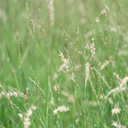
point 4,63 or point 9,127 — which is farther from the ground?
point 4,63

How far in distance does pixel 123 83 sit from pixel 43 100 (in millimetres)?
491

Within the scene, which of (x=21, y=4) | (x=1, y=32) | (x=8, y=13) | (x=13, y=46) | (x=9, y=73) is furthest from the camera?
(x=21, y=4)

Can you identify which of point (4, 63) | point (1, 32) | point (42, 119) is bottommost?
point (42, 119)

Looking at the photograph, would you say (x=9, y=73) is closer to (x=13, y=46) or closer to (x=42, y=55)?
(x=42, y=55)

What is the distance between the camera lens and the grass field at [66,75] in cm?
204

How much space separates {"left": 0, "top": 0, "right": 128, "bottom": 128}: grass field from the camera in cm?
204

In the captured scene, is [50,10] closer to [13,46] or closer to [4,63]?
[4,63]

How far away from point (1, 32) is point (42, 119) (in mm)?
2169

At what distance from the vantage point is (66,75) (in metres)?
2.56

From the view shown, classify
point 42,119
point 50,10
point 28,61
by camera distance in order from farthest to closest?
point 28,61
point 50,10
point 42,119

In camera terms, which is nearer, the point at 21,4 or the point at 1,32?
the point at 1,32

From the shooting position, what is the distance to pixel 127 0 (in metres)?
3.61

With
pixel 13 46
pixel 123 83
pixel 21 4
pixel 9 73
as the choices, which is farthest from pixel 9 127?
pixel 21 4

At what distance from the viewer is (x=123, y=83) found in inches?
73.0
